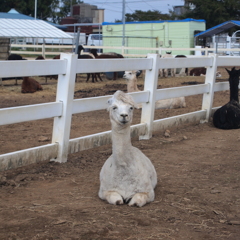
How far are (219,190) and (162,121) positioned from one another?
3270 millimetres

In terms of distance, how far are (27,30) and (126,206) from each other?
17.7 m

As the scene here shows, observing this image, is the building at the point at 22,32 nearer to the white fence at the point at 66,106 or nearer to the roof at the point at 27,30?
the roof at the point at 27,30

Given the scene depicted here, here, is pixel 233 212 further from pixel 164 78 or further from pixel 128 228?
pixel 164 78

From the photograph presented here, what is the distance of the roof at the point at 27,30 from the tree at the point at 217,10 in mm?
Answer: 30242

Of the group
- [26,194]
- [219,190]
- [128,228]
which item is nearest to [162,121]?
[219,190]

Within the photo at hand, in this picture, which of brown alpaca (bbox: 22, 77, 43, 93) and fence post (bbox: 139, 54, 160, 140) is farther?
brown alpaca (bbox: 22, 77, 43, 93)

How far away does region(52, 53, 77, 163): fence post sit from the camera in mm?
5828

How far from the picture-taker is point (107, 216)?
396cm

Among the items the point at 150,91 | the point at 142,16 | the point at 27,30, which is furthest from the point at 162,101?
the point at 142,16

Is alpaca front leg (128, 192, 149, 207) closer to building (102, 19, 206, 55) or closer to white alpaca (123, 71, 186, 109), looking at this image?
white alpaca (123, 71, 186, 109)

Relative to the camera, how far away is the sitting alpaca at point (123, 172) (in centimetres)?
426

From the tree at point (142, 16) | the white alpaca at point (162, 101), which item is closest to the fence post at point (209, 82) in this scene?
the white alpaca at point (162, 101)

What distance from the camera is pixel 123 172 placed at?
14.3ft

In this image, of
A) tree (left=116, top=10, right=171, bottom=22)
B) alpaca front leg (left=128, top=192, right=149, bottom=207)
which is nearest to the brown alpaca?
alpaca front leg (left=128, top=192, right=149, bottom=207)
